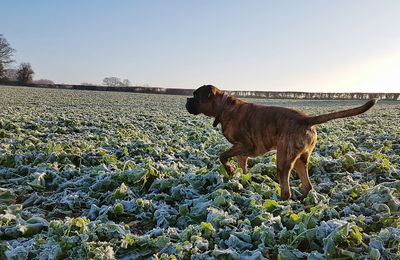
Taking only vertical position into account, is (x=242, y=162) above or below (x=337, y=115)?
below

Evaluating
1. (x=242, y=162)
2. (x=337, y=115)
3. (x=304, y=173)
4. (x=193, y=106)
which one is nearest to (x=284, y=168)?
(x=304, y=173)

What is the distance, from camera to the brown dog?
19.5 feet

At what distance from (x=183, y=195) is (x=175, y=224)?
92 centimetres

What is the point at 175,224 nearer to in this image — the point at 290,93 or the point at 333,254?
the point at 333,254

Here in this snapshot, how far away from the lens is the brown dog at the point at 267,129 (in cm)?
593

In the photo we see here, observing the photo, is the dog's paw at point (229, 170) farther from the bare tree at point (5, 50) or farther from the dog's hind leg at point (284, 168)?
the bare tree at point (5, 50)

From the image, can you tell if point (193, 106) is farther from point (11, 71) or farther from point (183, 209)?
point (11, 71)

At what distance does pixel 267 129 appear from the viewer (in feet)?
21.1

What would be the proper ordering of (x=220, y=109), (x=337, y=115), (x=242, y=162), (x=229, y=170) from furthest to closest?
(x=242, y=162)
(x=220, y=109)
(x=229, y=170)
(x=337, y=115)

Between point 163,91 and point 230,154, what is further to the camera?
point 163,91

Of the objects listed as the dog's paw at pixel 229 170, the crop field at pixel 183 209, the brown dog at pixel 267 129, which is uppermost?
the brown dog at pixel 267 129

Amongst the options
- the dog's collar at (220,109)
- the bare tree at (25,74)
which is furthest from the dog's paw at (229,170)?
the bare tree at (25,74)

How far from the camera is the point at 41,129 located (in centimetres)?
1322

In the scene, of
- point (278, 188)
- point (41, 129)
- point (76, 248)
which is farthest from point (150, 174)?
point (41, 129)
